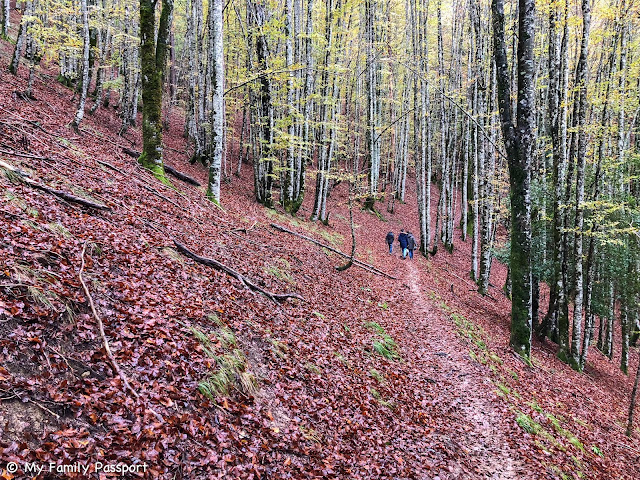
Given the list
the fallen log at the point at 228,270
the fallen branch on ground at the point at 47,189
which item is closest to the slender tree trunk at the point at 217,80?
the fallen log at the point at 228,270

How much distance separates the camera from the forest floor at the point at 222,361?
3.39 meters

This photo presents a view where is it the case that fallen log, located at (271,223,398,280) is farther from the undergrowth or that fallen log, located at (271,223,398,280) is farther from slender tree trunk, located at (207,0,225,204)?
the undergrowth

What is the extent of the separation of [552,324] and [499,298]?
12.1ft

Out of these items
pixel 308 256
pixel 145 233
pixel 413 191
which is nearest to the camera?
pixel 145 233

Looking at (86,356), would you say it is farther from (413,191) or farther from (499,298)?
(413,191)

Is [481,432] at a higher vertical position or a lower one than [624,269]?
lower

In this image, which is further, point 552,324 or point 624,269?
point 624,269

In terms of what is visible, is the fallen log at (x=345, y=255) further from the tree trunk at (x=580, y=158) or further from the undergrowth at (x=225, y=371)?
the undergrowth at (x=225, y=371)

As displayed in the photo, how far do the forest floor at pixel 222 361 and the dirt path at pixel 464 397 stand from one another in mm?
36

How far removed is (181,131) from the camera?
2470 cm

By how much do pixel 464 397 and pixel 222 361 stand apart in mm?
5261

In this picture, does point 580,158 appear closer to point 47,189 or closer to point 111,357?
point 111,357

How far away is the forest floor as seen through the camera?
11.1ft

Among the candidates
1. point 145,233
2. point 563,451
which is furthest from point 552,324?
→ point 145,233
